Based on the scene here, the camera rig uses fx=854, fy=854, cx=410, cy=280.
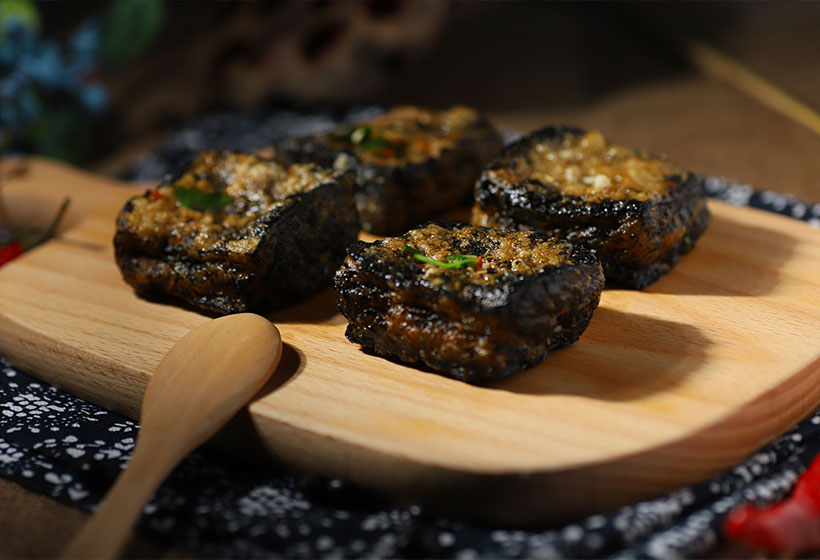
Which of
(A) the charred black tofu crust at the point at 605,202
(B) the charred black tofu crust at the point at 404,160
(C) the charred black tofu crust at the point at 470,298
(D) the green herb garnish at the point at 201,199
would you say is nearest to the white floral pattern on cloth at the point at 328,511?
(C) the charred black tofu crust at the point at 470,298

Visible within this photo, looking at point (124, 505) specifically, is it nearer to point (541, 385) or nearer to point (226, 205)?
point (541, 385)

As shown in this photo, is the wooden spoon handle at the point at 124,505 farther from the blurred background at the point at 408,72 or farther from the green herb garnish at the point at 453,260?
the blurred background at the point at 408,72

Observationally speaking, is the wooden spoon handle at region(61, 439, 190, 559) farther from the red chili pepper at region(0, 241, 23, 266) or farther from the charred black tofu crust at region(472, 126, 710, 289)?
the red chili pepper at region(0, 241, 23, 266)

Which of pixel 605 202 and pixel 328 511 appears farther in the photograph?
pixel 605 202

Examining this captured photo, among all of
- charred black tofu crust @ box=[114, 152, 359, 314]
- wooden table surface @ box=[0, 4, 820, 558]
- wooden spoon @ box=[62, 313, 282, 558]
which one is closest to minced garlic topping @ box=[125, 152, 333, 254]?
charred black tofu crust @ box=[114, 152, 359, 314]

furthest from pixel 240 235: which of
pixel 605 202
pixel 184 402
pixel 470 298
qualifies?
pixel 605 202

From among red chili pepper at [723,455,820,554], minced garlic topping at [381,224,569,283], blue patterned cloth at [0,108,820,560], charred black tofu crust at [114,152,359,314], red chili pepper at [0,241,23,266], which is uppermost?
minced garlic topping at [381,224,569,283]
